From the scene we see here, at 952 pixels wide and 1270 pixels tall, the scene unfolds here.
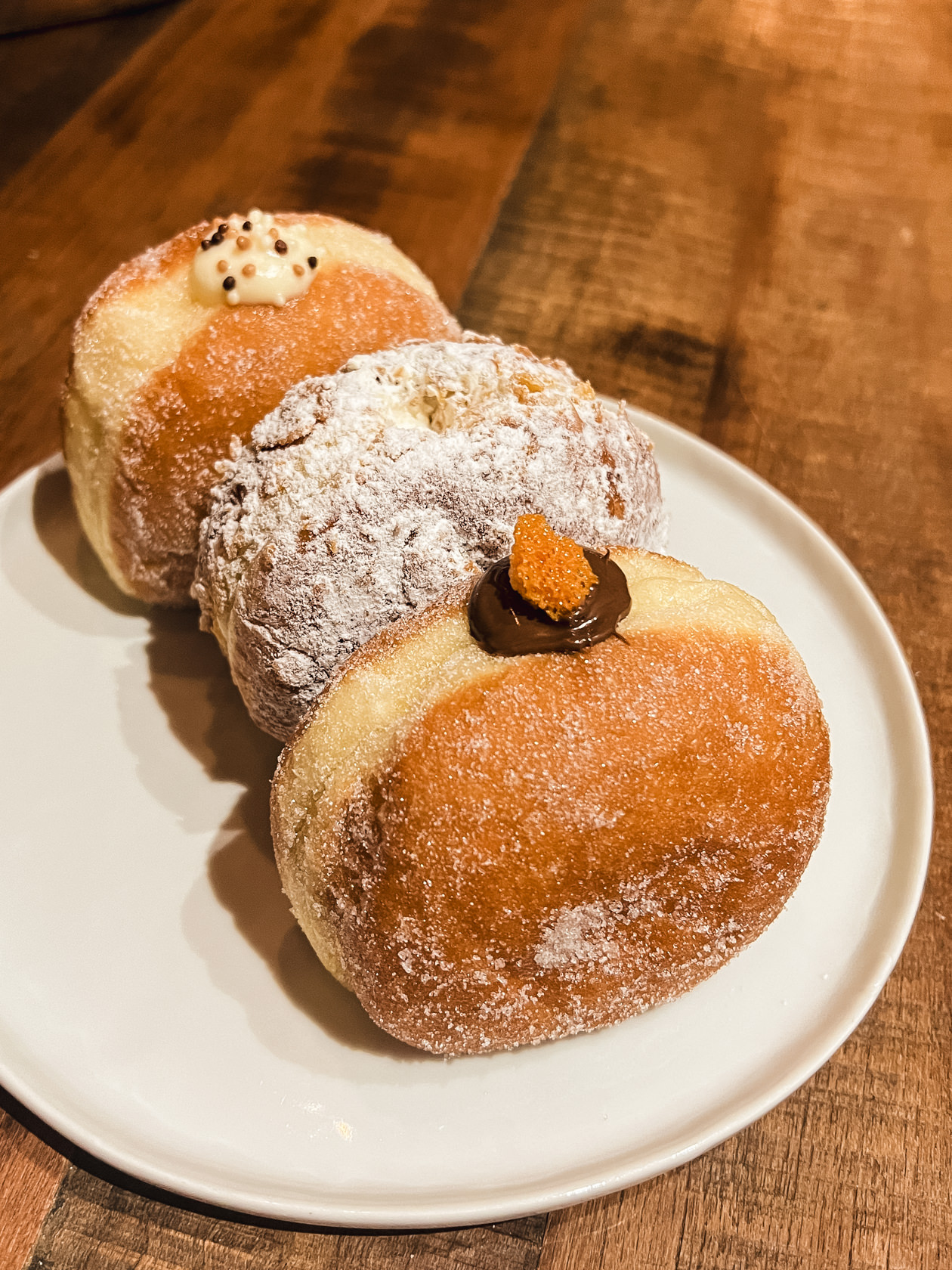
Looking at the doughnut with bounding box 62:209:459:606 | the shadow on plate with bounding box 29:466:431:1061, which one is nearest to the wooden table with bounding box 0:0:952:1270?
the shadow on plate with bounding box 29:466:431:1061

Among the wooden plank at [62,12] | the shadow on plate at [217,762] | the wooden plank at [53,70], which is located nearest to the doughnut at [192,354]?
the shadow on plate at [217,762]

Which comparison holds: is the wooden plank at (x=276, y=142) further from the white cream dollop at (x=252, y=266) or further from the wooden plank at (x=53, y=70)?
the white cream dollop at (x=252, y=266)

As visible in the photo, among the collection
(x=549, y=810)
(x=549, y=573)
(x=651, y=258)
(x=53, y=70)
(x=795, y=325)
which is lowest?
(x=795, y=325)

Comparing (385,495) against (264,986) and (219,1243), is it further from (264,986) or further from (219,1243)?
(219,1243)

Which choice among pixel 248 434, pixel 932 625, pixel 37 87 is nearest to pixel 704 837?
pixel 248 434

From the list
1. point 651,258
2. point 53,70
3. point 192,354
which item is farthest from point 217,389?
point 53,70

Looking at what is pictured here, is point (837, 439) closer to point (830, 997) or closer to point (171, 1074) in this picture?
point (830, 997)
